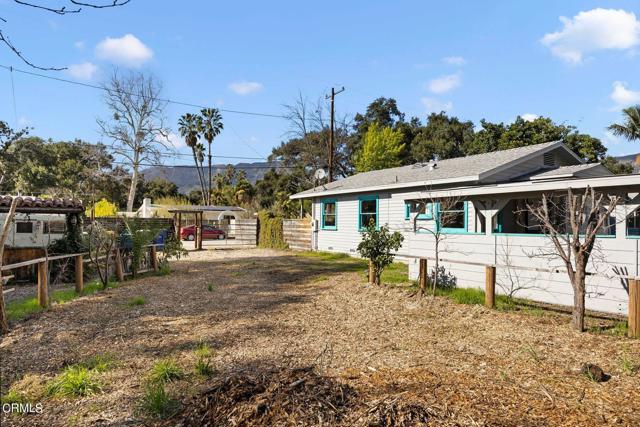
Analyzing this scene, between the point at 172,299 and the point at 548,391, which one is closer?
the point at 548,391

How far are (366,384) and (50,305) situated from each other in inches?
267

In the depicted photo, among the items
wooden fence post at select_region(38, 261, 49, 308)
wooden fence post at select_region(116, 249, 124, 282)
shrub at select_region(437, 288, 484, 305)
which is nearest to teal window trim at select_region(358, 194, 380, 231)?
shrub at select_region(437, 288, 484, 305)

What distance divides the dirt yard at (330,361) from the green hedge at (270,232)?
1431 centimetres

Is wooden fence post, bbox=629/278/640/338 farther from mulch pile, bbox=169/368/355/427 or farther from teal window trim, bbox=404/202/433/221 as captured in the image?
teal window trim, bbox=404/202/433/221

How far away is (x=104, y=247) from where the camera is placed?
1087cm

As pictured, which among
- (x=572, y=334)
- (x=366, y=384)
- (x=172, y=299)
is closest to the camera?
(x=366, y=384)

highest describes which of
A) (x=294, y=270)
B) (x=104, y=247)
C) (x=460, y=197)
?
(x=460, y=197)

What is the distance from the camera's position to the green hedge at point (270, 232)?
23.5m

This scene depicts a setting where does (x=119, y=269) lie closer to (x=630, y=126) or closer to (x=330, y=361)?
(x=330, y=361)

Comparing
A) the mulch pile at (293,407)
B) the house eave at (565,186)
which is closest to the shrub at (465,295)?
the house eave at (565,186)

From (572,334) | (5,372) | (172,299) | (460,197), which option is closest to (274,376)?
(5,372)

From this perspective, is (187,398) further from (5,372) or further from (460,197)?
(460,197)

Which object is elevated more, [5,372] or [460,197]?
[460,197]

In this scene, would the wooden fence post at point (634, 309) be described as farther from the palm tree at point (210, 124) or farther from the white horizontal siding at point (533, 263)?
the palm tree at point (210, 124)
